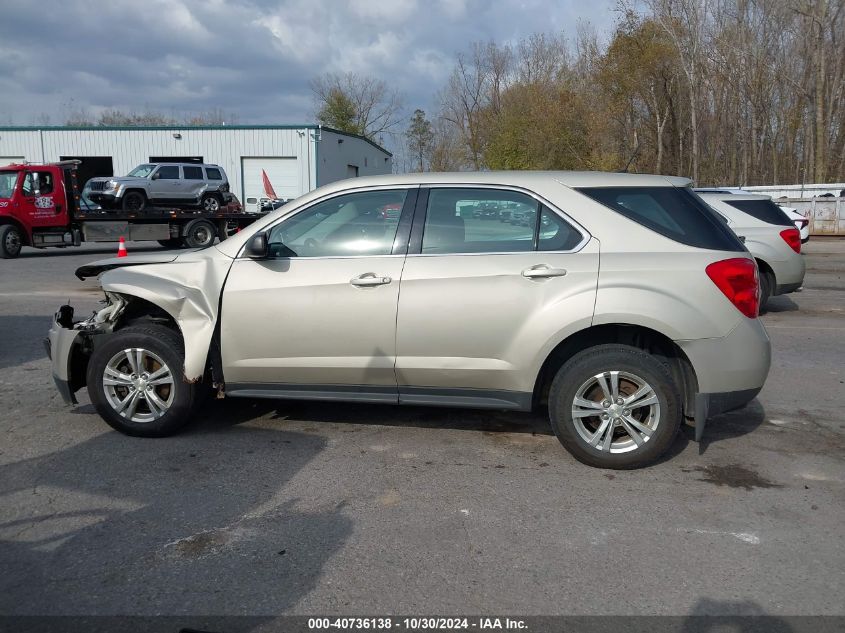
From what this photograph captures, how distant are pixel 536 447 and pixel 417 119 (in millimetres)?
68894

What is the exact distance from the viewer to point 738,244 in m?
4.49

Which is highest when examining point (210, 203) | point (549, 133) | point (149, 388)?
point (549, 133)

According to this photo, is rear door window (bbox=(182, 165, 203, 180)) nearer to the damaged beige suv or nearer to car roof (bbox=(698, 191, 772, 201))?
car roof (bbox=(698, 191, 772, 201))

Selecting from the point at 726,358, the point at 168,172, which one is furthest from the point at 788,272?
the point at 168,172

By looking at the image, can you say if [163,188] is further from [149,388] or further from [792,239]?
[149,388]

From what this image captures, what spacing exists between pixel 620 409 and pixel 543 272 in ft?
3.13

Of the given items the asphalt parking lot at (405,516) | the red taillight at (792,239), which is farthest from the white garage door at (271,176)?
the asphalt parking lot at (405,516)

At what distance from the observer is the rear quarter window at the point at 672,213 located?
444 centimetres

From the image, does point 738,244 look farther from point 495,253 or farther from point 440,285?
point 440,285

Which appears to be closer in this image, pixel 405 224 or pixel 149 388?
pixel 405 224

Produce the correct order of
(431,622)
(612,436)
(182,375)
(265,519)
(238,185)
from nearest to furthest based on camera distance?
1. (431,622)
2. (265,519)
3. (612,436)
4. (182,375)
5. (238,185)

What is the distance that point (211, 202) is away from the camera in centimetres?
2530

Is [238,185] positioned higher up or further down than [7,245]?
higher up

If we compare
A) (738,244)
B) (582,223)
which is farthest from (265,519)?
(738,244)
